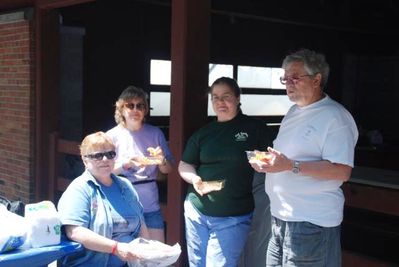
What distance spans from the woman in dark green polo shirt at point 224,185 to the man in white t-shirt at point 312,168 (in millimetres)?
437

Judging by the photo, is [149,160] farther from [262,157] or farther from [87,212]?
[262,157]

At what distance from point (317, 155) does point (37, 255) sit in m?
1.39

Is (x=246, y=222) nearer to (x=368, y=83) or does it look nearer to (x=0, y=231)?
(x=0, y=231)

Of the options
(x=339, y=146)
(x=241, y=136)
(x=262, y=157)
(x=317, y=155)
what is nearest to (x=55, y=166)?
(x=241, y=136)

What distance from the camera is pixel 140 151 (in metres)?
3.42

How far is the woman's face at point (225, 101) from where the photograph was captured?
302cm

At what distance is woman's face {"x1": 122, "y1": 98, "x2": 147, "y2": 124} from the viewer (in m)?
3.42

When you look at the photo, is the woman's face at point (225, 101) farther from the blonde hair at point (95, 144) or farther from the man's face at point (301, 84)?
the blonde hair at point (95, 144)

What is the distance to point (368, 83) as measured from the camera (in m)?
10.3

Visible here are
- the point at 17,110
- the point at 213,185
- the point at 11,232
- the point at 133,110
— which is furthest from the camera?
the point at 17,110

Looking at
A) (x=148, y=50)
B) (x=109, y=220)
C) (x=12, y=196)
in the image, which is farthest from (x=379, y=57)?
(x=109, y=220)

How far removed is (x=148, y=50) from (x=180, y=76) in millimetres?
4325

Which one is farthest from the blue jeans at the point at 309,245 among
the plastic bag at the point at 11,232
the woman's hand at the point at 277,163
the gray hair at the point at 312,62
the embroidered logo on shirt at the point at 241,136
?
the plastic bag at the point at 11,232

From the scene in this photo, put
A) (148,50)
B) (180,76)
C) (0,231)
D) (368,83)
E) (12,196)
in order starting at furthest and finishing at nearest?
(368,83) → (148,50) → (12,196) → (180,76) → (0,231)
